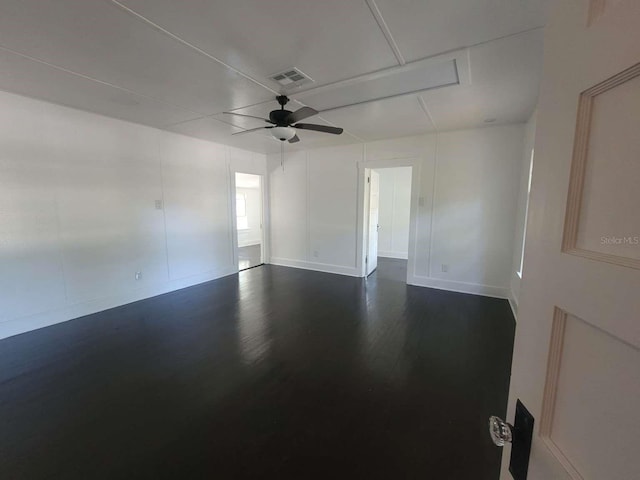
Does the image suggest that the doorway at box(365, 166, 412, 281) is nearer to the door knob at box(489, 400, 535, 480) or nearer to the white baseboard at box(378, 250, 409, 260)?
the white baseboard at box(378, 250, 409, 260)

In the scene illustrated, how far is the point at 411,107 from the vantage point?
10.4 ft

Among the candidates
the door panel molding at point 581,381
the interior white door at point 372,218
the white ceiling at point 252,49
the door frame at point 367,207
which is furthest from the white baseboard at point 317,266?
the door panel molding at point 581,381

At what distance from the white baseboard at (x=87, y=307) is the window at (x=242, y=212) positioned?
4272 mm

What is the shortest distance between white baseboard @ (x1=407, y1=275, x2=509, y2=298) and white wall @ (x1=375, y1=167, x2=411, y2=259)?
2.21m

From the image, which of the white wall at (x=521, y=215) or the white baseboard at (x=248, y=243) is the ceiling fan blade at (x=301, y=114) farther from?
the white baseboard at (x=248, y=243)

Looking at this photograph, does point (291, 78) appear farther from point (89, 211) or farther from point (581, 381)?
point (89, 211)

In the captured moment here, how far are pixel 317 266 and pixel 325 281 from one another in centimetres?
81

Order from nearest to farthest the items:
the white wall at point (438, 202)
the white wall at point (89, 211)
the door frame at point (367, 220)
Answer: the white wall at point (89, 211) → the white wall at point (438, 202) → the door frame at point (367, 220)

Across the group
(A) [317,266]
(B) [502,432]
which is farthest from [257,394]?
(A) [317,266]

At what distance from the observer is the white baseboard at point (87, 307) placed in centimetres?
300

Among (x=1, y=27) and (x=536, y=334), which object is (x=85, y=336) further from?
(x=536, y=334)

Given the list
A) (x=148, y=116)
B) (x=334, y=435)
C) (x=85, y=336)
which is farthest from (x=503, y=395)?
(x=148, y=116)

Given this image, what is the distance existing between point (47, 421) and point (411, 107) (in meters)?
4.27

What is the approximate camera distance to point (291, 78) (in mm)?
2455
